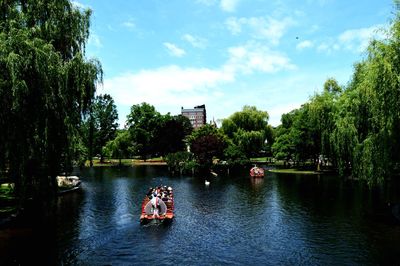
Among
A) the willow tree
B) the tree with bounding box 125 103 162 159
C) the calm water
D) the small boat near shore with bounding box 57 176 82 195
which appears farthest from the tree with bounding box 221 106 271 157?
the willow tree

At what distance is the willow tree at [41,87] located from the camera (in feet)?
61.2

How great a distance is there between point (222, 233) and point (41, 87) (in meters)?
13.4

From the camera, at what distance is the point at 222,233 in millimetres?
23391

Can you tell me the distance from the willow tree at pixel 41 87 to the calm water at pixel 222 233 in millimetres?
3749

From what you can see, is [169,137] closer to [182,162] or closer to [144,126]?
[144,126]

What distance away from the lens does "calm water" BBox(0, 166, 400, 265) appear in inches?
731

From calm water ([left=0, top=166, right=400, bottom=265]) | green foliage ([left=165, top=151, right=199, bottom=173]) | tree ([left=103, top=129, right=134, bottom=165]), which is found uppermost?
tree ([left=103, top=129, right=134, bottom=165])

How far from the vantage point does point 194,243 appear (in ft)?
69.9

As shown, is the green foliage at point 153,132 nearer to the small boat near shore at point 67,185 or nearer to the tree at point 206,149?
the tree at point 206,149

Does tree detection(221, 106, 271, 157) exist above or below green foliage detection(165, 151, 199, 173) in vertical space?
above

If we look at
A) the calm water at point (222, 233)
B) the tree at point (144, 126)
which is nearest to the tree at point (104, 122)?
the tree at point (144, 126)

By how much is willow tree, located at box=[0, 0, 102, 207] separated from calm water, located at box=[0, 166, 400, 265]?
3749 mm

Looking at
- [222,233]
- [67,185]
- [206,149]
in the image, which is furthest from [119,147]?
[222,233]

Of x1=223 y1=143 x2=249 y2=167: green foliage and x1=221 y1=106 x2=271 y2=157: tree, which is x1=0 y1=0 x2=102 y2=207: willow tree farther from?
x1=221 y1=106 x2=271 y2=157: tree
